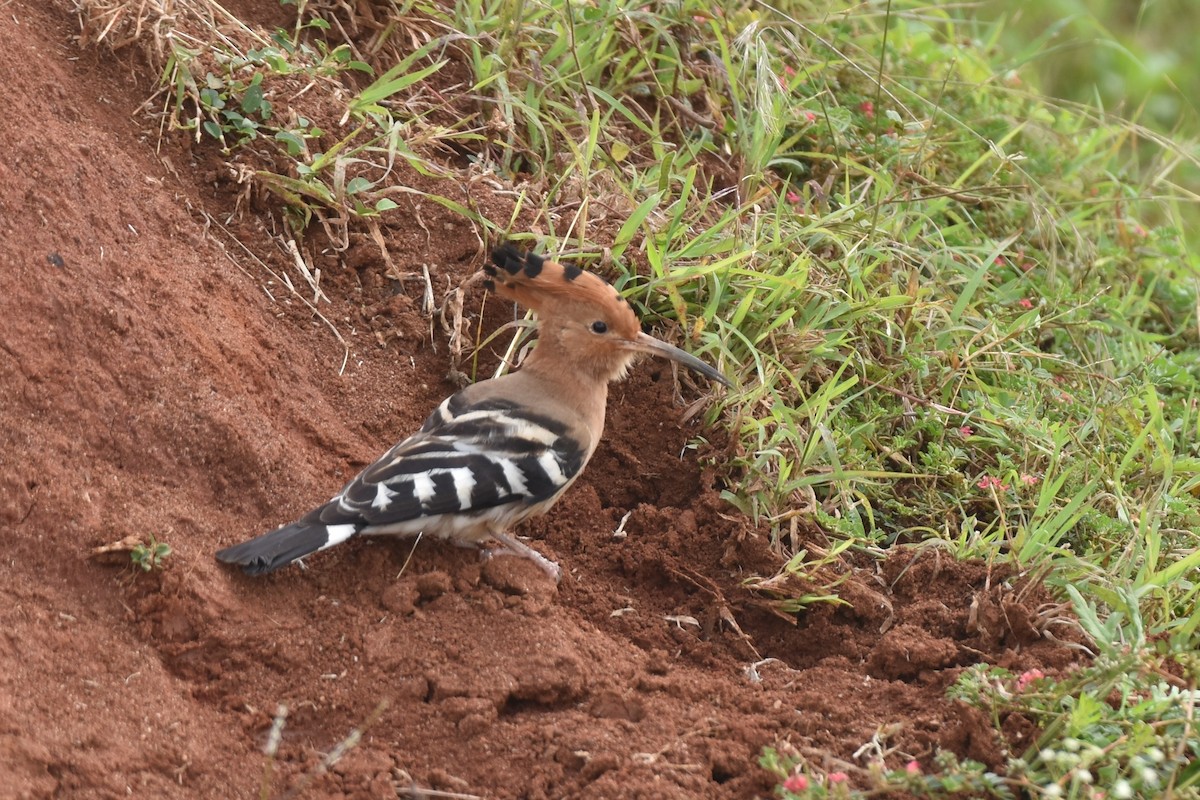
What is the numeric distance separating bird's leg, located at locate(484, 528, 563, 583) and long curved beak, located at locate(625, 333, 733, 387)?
0.64m

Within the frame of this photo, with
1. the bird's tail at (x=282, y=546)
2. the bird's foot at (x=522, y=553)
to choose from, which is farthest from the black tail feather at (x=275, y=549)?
the bird's foot at (x=522, y=553)

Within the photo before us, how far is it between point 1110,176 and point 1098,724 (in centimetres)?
333

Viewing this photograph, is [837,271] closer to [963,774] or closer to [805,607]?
[805,607]

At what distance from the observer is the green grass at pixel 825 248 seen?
3420 mm

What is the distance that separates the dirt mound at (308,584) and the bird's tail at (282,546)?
0.06 metres

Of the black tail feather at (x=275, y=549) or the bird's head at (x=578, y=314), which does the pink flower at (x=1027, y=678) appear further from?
the black tail feather at (x=275, y=549)

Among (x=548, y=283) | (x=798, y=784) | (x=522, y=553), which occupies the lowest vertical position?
(x=522, y=553)

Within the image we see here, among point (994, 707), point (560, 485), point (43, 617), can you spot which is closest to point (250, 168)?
point (560, 485)

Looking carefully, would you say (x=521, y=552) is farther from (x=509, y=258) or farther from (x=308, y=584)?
(x=509, y=258)

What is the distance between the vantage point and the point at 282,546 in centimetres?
281

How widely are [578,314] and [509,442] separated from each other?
42cm

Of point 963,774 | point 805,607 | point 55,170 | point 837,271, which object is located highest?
point 55,170

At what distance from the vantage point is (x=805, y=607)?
320 cm

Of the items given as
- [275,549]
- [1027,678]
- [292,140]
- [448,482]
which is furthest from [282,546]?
[1027,678]
